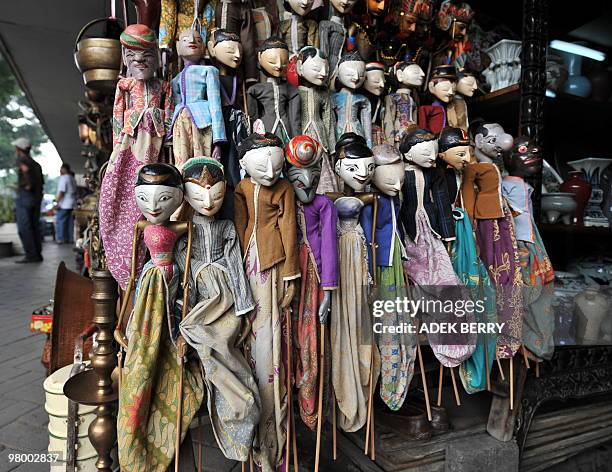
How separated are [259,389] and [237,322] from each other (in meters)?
0.29

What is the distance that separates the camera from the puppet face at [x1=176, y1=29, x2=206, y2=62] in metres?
1.90

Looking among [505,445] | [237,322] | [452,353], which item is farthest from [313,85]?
[505,445]

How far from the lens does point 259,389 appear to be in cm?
158

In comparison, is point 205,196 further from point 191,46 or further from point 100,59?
point 100,59

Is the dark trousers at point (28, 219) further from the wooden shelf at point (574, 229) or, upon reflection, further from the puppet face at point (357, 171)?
the wooden shelf at point (574, 229)

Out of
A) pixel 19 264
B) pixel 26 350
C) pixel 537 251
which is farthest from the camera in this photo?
pixel 19 264

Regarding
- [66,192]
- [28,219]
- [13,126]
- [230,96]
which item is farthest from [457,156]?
[13,126]

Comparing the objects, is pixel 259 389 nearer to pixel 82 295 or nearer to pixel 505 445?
pixel 82 295

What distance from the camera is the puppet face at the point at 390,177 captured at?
5.77 feet

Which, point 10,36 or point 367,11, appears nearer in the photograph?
point 367,11

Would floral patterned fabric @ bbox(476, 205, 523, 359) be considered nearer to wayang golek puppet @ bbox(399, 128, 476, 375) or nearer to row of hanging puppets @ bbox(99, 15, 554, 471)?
row of hanging puppets @ bbox(99, 15, 554, 471)

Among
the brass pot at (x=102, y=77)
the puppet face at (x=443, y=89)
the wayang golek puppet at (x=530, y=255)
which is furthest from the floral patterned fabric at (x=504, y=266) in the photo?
the brass pot at (x=102, y=77)

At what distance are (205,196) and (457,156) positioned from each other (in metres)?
A: 1.22

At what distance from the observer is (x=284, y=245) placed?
1587 millimetres
